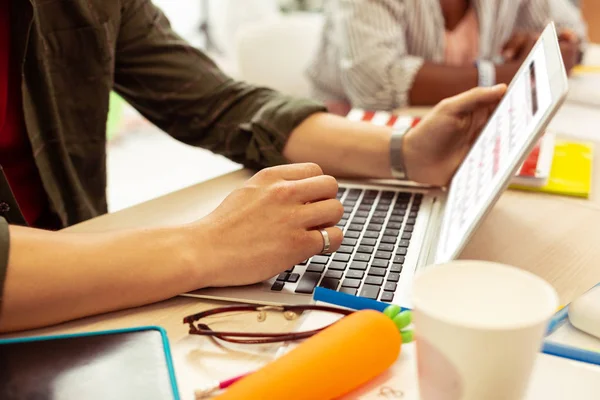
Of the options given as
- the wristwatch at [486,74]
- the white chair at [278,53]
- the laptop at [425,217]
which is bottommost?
the white chair at [278,53]

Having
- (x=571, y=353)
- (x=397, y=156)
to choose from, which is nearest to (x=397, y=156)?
(x=397, y=156)

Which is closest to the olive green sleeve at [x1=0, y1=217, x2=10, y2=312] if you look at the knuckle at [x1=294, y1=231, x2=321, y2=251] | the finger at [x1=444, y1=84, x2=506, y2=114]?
the knuckle at [x1=294, y1=231, x2=321, y2=251]

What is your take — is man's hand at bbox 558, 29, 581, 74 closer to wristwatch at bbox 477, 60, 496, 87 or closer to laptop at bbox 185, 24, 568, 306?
wristwatch at bbox 477, 60, 496, 87

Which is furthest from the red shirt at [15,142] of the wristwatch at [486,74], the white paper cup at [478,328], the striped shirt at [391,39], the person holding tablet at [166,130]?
the wristwatch at [486,74]

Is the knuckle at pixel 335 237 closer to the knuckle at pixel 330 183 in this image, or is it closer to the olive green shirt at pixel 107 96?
the knuckle at pixel 330 183

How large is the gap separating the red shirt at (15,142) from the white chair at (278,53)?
862 mm

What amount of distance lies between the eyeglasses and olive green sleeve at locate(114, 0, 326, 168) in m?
0.40

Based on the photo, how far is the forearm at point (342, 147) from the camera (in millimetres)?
932

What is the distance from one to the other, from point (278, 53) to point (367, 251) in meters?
1.18

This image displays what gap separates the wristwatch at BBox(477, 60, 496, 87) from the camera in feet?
4.63

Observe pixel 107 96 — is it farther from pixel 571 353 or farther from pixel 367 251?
pixel 571 353

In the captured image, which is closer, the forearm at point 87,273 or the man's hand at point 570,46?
the forearm at point 87,273

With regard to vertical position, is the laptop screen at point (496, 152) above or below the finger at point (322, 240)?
above

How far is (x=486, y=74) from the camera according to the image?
1429 mm
